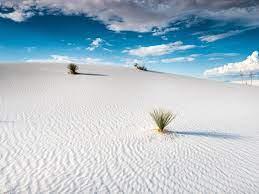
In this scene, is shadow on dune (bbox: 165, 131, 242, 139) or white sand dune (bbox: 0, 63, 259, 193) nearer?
white sand dune (bbox: 0, 63, 259, 193)

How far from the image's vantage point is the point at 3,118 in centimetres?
959

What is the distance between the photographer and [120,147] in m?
7.25

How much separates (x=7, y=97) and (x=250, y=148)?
10.8 metres

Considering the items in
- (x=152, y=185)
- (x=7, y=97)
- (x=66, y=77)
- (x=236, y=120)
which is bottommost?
(x=152, y=185)

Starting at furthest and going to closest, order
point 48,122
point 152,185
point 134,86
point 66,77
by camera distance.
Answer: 1. point 66,77
2. point 134,86
3. point 48,122
4. point 152,185

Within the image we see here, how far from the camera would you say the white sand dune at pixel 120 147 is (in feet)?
17.3

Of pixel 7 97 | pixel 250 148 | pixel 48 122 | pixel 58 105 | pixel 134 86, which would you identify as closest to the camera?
pixel 250 148

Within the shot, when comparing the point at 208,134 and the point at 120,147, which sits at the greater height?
the point at 208,134

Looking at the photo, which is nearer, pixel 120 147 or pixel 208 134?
pixel 120 147

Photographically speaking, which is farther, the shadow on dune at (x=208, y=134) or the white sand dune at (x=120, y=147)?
the shadow on dune at (x=208, y=134)

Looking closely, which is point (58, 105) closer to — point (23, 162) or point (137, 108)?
point (137, 108)

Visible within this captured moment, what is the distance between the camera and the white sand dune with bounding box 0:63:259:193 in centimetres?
528

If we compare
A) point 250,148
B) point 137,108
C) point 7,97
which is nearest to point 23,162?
point 250,148

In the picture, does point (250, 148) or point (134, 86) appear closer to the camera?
point (250, 148)
